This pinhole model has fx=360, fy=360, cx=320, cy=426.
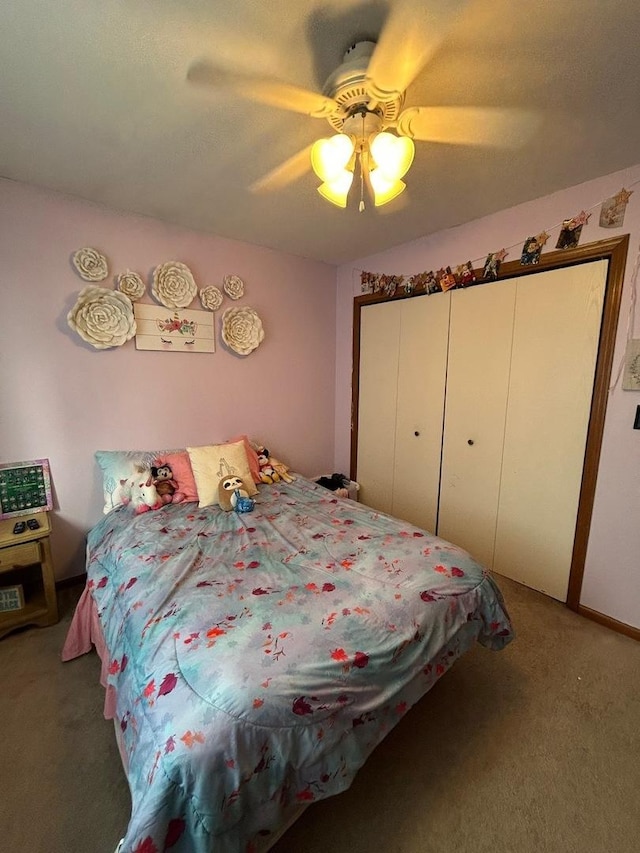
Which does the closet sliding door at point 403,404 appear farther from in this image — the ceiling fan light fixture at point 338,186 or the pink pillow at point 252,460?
the ceiling fan light fixture at point 338,186

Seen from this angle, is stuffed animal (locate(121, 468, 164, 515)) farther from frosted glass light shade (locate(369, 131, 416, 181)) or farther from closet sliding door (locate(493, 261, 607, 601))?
closet sliding door (locate(493, 261, 607, 601))

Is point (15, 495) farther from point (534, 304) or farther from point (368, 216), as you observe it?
point (534, 304)

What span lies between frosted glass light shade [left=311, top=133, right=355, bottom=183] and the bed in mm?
1523

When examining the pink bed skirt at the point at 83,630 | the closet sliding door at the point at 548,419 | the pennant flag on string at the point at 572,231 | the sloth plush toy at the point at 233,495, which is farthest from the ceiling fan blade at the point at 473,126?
the pink bed skirt at the point at 83,630

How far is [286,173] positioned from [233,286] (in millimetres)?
1077

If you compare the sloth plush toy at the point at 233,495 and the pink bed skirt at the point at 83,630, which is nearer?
the pink bed skirt at the point at 83,630

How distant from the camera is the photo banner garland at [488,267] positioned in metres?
1.85

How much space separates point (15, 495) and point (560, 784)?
9.39ft

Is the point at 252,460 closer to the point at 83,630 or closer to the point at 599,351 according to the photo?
the point at 83,630

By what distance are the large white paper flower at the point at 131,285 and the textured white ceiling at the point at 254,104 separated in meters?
0.41

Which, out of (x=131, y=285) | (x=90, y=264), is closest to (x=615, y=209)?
(x=131, y=285)

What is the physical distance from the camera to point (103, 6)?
3.30 feet

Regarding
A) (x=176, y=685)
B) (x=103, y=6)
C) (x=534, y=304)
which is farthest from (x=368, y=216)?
(x=176, y=685)

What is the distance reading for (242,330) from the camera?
283 centimetres
